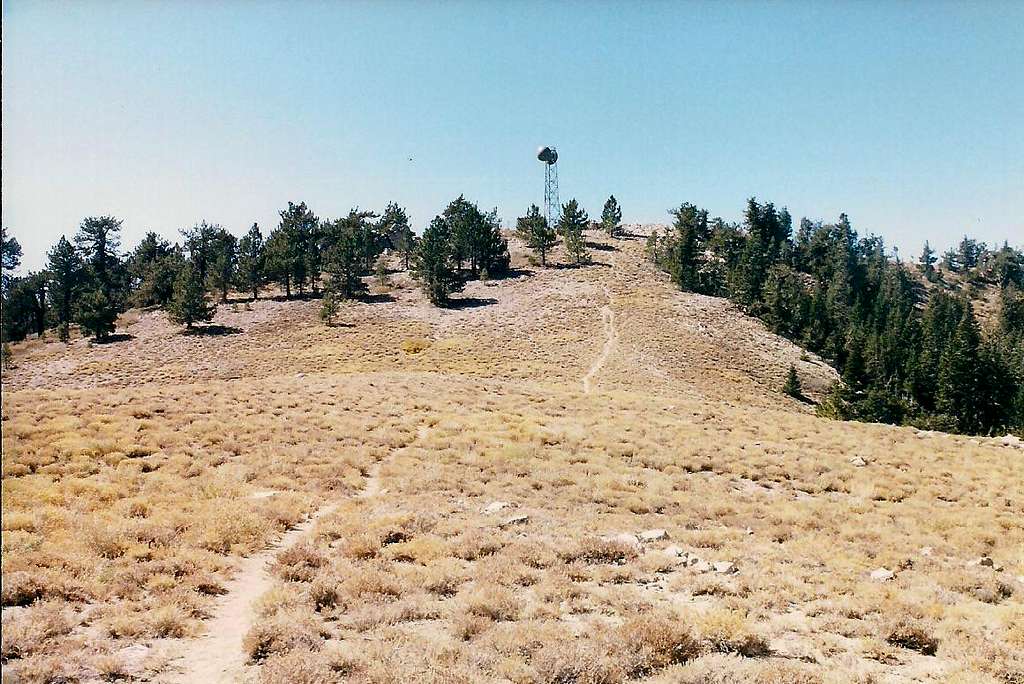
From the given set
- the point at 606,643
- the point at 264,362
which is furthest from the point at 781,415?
the point at 264,362

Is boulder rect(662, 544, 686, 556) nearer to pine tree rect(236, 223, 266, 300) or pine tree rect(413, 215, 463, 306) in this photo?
pine tree rect(413, 215, 463, 306)

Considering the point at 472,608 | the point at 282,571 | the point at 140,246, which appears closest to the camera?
the point at 472,608

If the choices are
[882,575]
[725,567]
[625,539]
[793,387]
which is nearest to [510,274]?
[793,387]

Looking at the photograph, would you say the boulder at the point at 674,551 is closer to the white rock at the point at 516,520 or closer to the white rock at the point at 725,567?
the white rock at the point at 725,567

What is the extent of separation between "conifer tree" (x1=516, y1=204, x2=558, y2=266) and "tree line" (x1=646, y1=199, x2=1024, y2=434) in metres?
24.1

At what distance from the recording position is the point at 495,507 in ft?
51.4

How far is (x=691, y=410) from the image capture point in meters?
36.8

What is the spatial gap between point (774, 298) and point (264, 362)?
3138 inches

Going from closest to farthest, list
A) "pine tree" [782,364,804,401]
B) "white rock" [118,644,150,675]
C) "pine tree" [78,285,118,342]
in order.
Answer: "white rock" [118,644,150,675], "pine tree" [782,364,804,401], "pine tree" [78,285,118,342]

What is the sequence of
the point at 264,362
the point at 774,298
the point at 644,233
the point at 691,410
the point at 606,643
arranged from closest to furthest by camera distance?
the point at 606,643 < the point at 691,410 < the point at 264,362 < the point at 774,298 < the point at 644,233

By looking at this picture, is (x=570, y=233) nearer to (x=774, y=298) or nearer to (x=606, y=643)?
(x=774, y=298)

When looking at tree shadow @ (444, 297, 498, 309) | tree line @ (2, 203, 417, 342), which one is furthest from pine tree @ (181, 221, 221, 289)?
tree shadow @ (444, 297, 498, 309)

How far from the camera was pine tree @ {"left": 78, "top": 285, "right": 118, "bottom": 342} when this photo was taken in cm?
7625

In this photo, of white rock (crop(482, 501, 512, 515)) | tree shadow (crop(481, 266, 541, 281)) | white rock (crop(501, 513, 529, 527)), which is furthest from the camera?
tree shadow (crop(481, 266, 541, 281))
